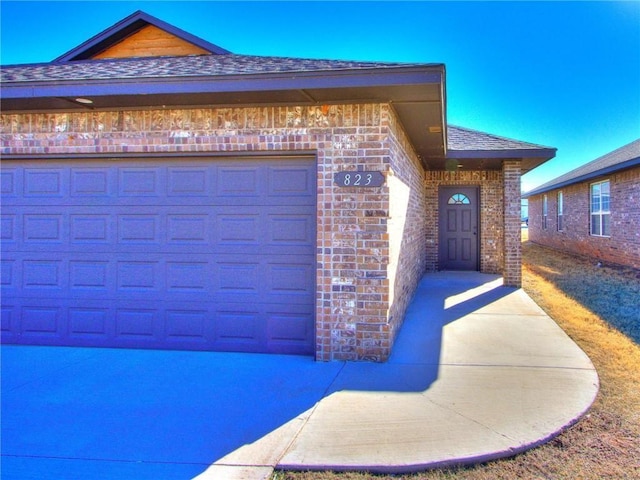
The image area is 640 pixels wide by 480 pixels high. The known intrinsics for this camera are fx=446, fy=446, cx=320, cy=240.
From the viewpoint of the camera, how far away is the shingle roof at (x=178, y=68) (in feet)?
15.9

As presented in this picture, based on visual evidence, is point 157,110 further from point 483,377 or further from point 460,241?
point 460,241

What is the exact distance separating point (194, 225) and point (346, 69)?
2.68 meters

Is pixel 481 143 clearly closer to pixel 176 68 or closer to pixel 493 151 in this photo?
pixel 493 151

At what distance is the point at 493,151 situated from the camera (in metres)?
10.3

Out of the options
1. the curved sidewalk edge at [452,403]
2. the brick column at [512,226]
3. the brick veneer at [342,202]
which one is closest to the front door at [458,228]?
the brick column at [512,226]

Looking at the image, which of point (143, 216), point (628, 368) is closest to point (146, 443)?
point (143, 216)

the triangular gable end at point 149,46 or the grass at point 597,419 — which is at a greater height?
the triangular gable end at point 149,46

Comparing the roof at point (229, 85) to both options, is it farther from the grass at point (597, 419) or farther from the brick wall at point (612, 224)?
the brick wall at point (612, 224)

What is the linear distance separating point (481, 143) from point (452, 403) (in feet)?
27.5

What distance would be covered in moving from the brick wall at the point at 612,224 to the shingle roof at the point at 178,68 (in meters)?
11.6

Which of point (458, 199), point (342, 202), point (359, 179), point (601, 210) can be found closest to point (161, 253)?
point (342, 202)

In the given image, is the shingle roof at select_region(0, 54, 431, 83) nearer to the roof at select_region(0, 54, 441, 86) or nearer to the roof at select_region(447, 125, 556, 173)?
the roof at select_region(0, 54, 441, 86)

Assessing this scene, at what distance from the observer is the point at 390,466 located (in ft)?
9.71

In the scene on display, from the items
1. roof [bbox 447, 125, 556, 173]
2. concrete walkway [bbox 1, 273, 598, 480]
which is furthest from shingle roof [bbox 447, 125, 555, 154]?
concrete walkway [bbox 1, 273, 598, 480]
